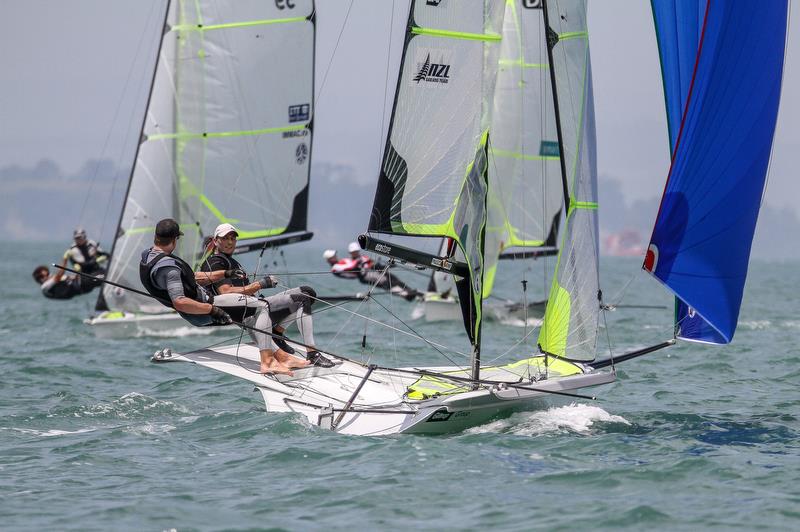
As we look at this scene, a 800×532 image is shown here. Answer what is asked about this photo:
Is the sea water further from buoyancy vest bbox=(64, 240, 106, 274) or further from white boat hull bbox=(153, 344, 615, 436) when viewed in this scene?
buoyancy vest bbox=(64, 240, 106, 274)

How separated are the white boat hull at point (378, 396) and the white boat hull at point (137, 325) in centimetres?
806

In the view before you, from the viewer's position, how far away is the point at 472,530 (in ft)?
21.8

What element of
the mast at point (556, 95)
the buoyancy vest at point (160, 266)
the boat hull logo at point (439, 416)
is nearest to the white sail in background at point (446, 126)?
the mast at point (556, 95)

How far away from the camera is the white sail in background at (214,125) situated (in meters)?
18.7

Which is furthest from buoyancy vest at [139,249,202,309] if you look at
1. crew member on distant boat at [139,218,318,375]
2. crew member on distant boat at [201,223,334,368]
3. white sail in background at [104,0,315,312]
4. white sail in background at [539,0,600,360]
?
white sail in background at [104,0,315,312]

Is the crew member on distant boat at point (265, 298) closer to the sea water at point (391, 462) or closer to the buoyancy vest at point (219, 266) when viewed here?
the buoyancy vest at point (219, 266)

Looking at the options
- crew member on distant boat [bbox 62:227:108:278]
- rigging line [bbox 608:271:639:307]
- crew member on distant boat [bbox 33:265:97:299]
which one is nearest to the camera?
rigging line [bbox 608:271:639:307]

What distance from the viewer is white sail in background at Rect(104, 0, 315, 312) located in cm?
1872

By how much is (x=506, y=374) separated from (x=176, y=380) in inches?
168

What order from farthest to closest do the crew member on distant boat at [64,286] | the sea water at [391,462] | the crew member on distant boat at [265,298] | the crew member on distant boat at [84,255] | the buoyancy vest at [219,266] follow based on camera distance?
the crew member on distant boat at [84,255]
the crew member on distant boat at [64,286]
the buoyancy vest at [219,266]
the crew member on distant boat at [265,298]
the sea water at [391,462]

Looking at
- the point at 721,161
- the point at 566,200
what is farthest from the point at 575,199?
the point at 721,161

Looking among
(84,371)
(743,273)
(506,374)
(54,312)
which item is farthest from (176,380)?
(54,312)

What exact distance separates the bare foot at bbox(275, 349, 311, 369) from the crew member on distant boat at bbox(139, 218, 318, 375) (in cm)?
35

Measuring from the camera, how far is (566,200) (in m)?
10.1
